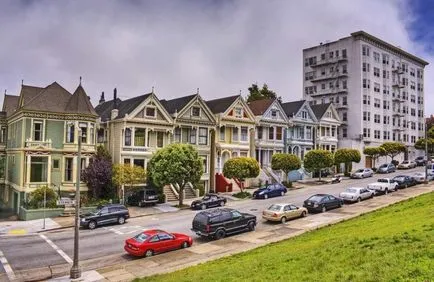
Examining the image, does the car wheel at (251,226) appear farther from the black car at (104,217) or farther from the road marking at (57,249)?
the road marking at (57,249)

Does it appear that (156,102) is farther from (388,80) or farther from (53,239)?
(388,80)

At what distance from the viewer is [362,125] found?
246 feet

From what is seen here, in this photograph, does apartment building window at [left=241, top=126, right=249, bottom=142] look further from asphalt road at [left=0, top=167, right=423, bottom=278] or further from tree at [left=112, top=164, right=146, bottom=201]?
tree at [left=112, top=164, right=146, bottom=201]

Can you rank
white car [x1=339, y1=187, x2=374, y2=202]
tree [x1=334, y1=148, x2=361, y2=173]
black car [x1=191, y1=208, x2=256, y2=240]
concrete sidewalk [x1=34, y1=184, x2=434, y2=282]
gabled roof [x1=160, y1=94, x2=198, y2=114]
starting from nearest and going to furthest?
concrete sidewalk [x1=34, y1=184, x2=434, y2=282]
black car [x1=191, y1=208, x2=256, y2=240]
white car [x1=339, y1=187, x2=374, y2=202]
gabled roof [x1=160, y1=94, x2=198, y2=114]
tree [x1=334, y1=148, x2=361, y2=173]

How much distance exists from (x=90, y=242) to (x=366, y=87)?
6345cm

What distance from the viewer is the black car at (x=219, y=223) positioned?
2734cm

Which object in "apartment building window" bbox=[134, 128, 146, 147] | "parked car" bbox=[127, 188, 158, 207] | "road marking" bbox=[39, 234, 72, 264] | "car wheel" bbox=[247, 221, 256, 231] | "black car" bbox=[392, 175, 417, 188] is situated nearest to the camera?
"road marking" bbox=[39, 234, 72, 264]

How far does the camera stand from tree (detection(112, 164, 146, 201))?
40.7 metres

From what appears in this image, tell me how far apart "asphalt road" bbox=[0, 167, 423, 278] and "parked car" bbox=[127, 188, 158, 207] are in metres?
Result: 4.61

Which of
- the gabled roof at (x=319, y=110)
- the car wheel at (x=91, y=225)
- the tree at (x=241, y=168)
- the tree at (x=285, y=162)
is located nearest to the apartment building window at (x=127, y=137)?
the tree at (x=241, y=168)

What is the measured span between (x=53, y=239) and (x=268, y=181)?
33.1 metres

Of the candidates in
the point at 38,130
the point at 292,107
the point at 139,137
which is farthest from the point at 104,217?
the point at 292,107

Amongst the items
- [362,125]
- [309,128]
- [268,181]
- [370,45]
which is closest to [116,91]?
[268,181]

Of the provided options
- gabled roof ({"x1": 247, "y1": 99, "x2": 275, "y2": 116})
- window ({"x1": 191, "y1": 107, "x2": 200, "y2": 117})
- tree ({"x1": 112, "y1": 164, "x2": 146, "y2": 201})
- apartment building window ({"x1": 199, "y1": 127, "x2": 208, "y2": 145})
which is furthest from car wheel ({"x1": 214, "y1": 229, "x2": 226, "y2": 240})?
gabled roof ({"x1": 247, "y1": 99, "x2": 275, "y2": 116})
